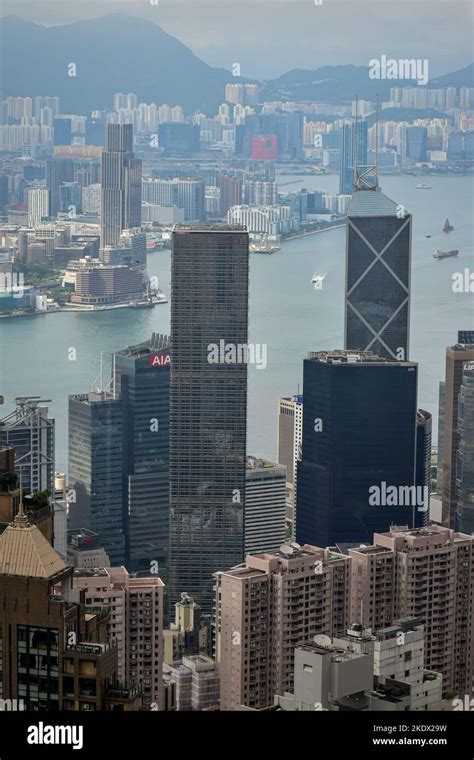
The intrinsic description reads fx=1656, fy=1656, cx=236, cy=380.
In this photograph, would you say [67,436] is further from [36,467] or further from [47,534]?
[47,534]

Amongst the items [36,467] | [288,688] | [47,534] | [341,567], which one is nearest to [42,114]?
[36,467]

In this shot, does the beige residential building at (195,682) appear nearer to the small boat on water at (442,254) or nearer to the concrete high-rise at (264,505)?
the concrete high-rise at (264,505)

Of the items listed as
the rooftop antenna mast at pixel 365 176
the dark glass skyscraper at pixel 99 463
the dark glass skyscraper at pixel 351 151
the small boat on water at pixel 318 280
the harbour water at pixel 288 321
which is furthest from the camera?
the small boat on water at pixel 318 280

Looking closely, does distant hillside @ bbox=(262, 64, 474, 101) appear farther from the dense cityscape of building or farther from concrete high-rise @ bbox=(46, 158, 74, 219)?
concrete high-rise @ bbox=(46, 158, 74, 219)

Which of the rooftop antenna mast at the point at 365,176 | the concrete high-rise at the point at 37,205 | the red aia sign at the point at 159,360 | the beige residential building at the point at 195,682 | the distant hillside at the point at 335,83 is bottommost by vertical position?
the beige residential building at the point at 195,682

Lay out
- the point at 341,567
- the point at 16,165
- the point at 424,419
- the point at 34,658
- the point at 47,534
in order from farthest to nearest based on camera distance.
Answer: the point at 424,419, the point at 16,165, the point at 341,567, the point at 47,534, the point at 34,658

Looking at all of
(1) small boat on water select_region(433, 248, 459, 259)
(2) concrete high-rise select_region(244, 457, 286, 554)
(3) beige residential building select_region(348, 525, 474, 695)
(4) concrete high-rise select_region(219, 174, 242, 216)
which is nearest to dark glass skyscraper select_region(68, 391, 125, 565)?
(2) concrete high-rise select_region(244, 457, 286, 554)

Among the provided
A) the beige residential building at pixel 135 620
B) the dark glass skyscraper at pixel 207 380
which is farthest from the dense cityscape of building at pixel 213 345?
the beige residential building at pixel 135 620
